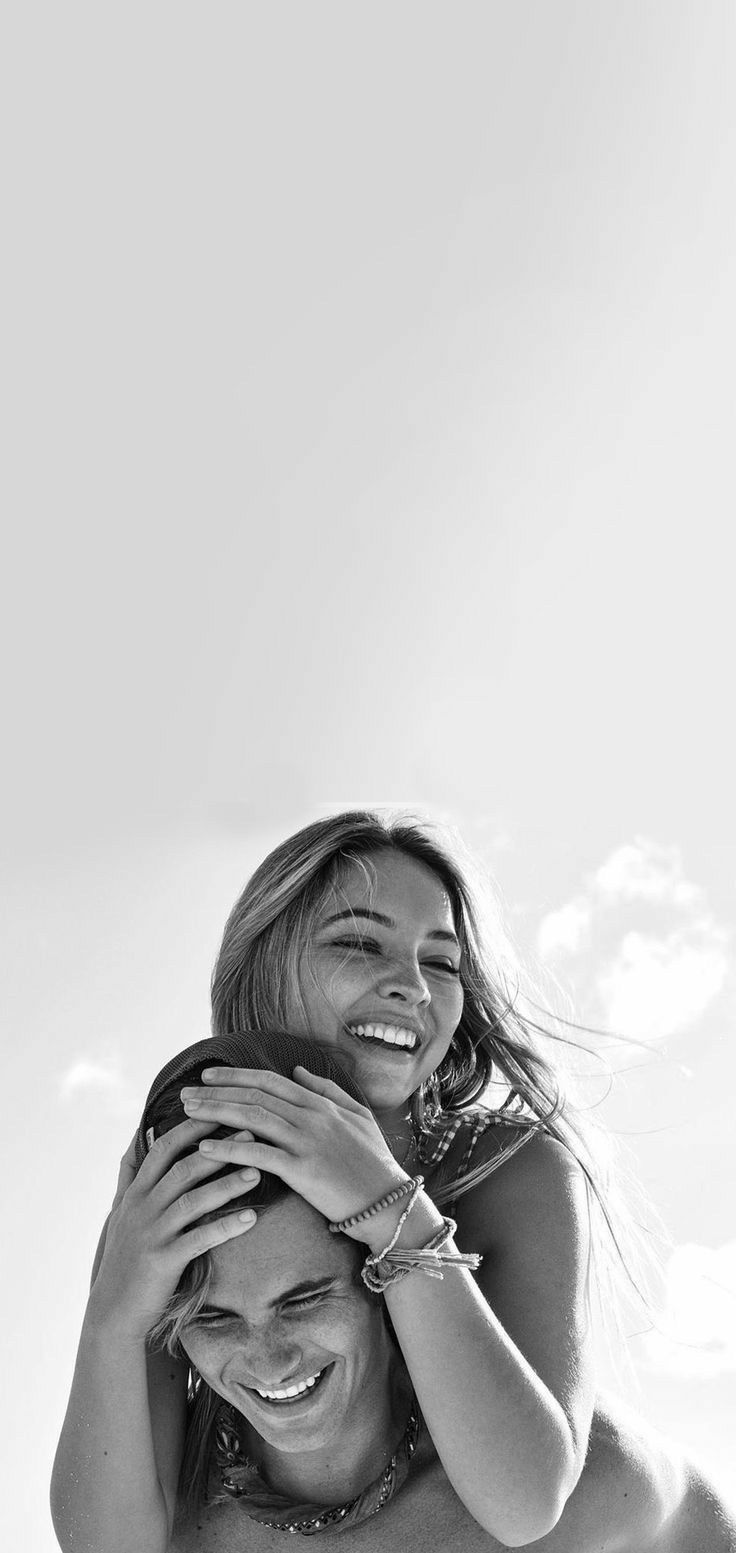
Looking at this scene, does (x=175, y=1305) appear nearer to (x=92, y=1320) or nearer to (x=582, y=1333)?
(x=92, y=1320)

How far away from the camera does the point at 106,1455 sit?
122 inches

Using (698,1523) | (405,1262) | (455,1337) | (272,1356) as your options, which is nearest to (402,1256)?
(405,1262)

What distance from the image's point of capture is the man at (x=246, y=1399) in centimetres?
303

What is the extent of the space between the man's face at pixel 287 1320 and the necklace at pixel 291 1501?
0.97ft

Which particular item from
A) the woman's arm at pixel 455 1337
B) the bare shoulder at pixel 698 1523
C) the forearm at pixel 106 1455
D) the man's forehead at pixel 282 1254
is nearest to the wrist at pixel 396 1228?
the woman's arm at pixel 455 1337

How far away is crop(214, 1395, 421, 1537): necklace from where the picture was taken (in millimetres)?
3293

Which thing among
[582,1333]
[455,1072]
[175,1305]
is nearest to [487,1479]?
[582,1333]

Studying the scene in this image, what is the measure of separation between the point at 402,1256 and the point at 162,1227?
50 cm

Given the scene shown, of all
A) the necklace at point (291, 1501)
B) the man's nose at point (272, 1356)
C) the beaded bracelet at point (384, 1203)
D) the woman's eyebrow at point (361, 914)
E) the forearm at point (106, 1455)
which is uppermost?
the woman's eyebrow at point (361, 914)

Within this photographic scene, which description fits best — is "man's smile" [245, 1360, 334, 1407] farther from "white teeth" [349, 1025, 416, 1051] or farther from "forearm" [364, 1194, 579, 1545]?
"white teeth" [349, 1025, 416, 1051]

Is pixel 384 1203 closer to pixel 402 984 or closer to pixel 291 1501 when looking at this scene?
pixel 402 984

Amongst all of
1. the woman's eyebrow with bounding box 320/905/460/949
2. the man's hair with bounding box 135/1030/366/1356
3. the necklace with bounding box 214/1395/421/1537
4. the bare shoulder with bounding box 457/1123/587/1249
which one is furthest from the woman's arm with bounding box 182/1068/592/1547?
the woman's eyebrow with bounding box 320/905/460/949

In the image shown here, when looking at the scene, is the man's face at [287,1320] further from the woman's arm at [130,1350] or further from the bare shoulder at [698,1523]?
the bare shoulder at [698,1523]

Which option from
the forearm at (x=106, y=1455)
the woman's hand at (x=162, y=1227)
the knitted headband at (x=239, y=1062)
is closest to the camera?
the woman's hand at (x=162, y=1227)
